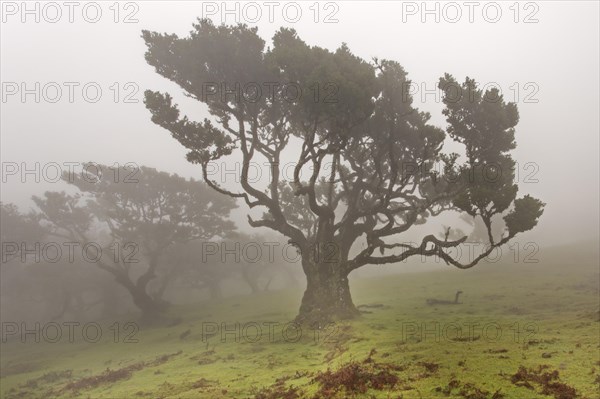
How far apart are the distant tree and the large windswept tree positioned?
2914 cm

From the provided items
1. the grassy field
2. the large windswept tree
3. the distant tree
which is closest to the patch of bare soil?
the grassy field

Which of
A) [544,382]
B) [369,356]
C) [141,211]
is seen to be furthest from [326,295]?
[141,211]

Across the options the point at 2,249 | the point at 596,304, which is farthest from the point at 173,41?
the point at 2,249

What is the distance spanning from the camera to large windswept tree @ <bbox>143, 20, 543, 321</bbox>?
2377cm

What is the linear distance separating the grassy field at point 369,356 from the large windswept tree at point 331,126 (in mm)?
4822

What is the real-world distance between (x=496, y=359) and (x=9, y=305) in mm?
82431

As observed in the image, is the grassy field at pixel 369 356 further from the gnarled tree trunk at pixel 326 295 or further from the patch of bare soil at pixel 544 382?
the gnarled tree trunk at pixel 326 295

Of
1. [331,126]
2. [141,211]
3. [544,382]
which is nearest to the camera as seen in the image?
[544,382]

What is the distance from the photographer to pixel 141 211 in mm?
56625

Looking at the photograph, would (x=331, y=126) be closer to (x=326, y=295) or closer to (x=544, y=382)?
(x=326, y=295)

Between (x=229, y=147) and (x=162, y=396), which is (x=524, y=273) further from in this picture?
(x=162, y=396)

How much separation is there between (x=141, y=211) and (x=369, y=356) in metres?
48.2

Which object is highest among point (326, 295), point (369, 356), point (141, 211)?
point (141, 211)

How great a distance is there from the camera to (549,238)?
188m
